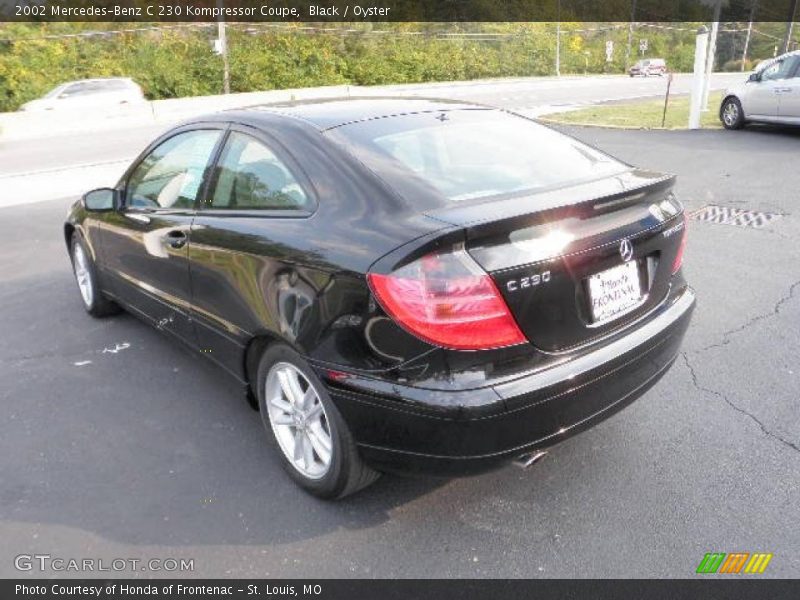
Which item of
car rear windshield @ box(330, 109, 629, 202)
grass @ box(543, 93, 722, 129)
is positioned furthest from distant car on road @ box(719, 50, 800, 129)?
car rear windshield @ box(330, 109, 629, 202)

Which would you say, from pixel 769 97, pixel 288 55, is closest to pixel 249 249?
pixel 769 97

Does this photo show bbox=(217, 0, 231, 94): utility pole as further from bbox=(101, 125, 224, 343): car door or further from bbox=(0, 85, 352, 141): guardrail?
bbox=(101, 125, 224, 343): car door

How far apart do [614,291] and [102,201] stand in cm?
315

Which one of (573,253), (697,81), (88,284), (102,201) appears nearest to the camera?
(573,253)

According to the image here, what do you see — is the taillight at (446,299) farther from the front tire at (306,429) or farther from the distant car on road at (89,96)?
the distant car on road at (89,96)

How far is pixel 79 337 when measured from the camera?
15.2 feet

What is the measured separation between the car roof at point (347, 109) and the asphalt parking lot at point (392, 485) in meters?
1.35

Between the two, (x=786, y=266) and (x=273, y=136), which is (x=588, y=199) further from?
(x=786, y=266)

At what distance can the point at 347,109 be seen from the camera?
3277mm

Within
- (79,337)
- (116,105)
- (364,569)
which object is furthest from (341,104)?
(116,105)

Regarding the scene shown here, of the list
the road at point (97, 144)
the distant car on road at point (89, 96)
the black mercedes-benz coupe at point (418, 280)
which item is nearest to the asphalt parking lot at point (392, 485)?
the black mercedes-benz coupe at point (418, 280)

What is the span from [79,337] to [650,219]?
382cm

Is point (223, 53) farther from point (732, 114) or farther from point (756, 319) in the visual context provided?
point (756, 319)

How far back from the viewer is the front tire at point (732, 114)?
45.1 feet
